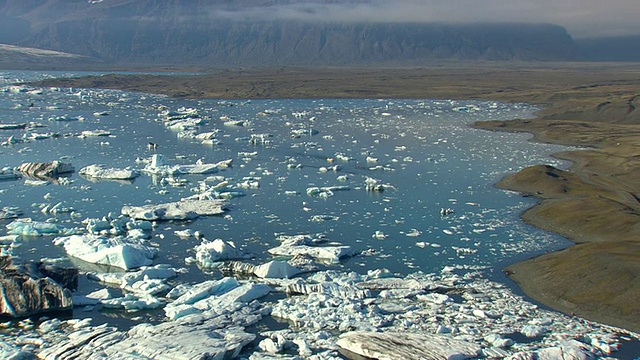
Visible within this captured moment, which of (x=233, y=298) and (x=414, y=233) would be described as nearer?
(x=233, y=298)

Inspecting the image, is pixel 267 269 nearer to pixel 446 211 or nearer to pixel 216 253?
pixel 216 253

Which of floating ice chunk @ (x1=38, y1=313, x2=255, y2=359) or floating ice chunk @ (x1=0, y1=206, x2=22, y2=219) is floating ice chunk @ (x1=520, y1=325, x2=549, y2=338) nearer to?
floating ice chunk @ (x1=38, y1=313, x2=255, y2=359)

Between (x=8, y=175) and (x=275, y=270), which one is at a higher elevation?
(x=275, y=270)

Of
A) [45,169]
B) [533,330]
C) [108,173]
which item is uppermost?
[533,330]

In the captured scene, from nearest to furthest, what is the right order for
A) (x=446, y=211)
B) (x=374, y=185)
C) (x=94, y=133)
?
(x=446, y=211) < (x=374, y=185) < (x=94, y=133)

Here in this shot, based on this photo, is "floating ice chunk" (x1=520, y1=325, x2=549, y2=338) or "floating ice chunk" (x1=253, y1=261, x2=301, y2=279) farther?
"floating ice chunk" (x1=253, y1=261, x2=301, y2=279)

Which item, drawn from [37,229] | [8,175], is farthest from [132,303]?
[8,175]

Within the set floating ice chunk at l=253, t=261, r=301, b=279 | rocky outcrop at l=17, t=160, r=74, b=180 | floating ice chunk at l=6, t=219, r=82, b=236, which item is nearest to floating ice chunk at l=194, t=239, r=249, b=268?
floating ice chunk at l=253, t=261, r=301, b=279

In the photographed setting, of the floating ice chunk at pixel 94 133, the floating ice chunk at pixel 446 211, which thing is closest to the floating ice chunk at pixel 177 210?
the floating ice chunk at pixel 446 211
